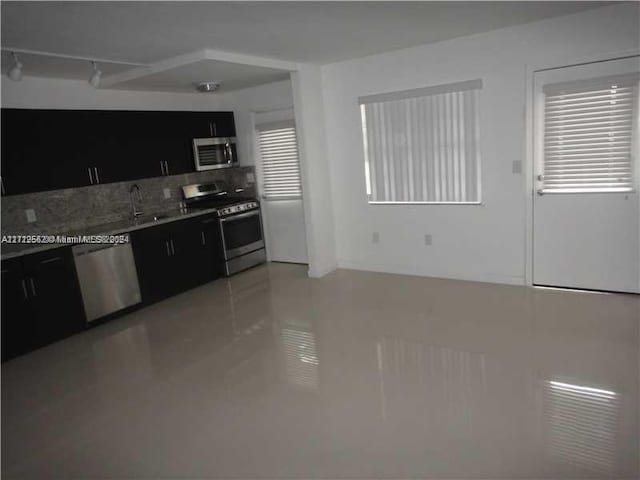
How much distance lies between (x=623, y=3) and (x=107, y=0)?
3871 mm

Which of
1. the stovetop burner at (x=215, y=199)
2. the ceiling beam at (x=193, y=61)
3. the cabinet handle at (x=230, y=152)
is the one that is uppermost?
the ceiling beam at (x=193, y=61)

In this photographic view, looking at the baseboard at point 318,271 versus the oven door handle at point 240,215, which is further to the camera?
the oven door handle at point 240,215

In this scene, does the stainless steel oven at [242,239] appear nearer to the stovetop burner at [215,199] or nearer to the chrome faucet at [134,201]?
the stovetop burner at [215,199]

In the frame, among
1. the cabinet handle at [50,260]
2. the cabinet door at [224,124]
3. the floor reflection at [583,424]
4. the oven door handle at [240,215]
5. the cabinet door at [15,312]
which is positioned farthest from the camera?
the cabinet door at [224,124]

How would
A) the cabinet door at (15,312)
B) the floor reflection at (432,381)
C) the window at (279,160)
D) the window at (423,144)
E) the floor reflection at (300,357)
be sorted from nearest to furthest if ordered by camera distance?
1. the floor reflection at (432,381)
2. the floor reflection at (300,357)
3. the cabinet door at (15,312)
4. the window at (423,144)
5. the window at (279,160)

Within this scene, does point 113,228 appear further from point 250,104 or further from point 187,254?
point 250,104

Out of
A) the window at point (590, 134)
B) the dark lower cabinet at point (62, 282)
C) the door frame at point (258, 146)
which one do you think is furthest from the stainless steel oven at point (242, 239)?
the window at point (590, 134)

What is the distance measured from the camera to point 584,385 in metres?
2.83

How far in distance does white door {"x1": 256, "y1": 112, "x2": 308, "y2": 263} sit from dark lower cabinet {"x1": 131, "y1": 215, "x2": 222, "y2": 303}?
98 cm

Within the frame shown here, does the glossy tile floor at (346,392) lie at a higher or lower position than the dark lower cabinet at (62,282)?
lower

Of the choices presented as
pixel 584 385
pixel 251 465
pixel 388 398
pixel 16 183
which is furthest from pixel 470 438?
pixel 16 183

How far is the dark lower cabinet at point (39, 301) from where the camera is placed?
3826 millimetres

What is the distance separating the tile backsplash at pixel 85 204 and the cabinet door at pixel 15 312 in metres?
0.79

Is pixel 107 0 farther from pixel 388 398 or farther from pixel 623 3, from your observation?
pixel 623 3
